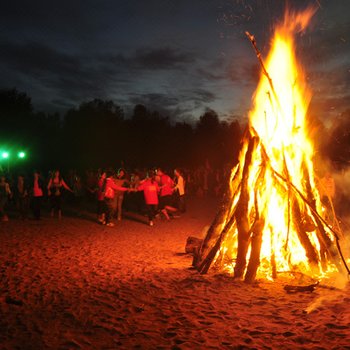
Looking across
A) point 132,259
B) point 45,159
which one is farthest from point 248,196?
point 45,159

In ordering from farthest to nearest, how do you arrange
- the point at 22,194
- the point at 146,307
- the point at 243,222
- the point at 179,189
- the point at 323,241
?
the point at 179,189 → the point at 22,194 → the point at 323,241 → the point at 243,222 → the point at 146,307

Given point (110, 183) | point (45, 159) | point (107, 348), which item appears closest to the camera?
point (107, 348)

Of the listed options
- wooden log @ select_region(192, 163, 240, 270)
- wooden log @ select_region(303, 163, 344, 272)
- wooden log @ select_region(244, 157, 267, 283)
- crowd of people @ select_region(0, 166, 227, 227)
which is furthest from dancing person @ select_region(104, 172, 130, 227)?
wooden log @ select_region(303, 163, 344, 272)

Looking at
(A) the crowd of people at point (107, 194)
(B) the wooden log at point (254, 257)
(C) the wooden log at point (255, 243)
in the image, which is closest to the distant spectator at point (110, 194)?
(A) the crowd of people at point (107, 194)

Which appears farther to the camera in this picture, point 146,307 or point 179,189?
point 179,189

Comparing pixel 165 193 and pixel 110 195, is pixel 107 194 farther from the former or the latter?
pixel 165 193

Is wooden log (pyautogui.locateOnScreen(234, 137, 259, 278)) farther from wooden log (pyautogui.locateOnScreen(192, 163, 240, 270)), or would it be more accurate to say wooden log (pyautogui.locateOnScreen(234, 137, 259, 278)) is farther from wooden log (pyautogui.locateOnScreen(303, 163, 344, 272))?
wooden log (pyautogui.locateOnScreen(303, 163, 344, 272))

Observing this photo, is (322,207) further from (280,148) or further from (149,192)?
(149,192)

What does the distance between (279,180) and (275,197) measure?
388 mm

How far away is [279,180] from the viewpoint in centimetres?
762

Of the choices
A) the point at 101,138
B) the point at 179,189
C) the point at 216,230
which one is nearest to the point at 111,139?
the point at 101,138

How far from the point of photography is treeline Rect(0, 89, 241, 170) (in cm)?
4125

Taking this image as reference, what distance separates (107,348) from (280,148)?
536 cm

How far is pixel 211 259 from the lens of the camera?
7461 millimetres
